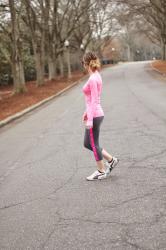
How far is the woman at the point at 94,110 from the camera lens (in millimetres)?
5652

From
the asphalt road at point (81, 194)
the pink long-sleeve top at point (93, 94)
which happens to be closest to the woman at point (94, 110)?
the pink long-sleeve top at point (93, 94)

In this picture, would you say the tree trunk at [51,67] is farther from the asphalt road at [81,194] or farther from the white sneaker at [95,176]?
the white sneaker at [95,176]

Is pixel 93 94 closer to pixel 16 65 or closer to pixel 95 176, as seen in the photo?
pixel 95 176

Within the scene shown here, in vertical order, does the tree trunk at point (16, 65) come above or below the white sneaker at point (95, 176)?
above

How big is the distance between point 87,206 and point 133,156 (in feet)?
7.77

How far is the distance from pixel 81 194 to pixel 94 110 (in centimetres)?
121

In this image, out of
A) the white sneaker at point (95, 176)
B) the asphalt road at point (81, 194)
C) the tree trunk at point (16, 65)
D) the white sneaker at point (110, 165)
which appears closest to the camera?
the asphalt road at point (81, 194)

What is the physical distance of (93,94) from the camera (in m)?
5.64

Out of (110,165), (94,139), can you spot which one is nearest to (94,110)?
(94,139)

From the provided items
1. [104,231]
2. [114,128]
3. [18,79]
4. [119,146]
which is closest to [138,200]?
[104,231]

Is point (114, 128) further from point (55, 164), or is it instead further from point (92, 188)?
point (92, 188)

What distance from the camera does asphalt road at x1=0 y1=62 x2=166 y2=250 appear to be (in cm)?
390

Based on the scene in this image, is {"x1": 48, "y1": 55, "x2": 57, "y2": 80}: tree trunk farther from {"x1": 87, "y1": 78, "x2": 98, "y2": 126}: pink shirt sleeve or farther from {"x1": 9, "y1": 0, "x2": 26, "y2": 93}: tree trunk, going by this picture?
{"x1": 87, "y1": 78, "x2": 98, "y2": 126}: pink shirt sleeve

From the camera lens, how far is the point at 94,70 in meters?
5.69
